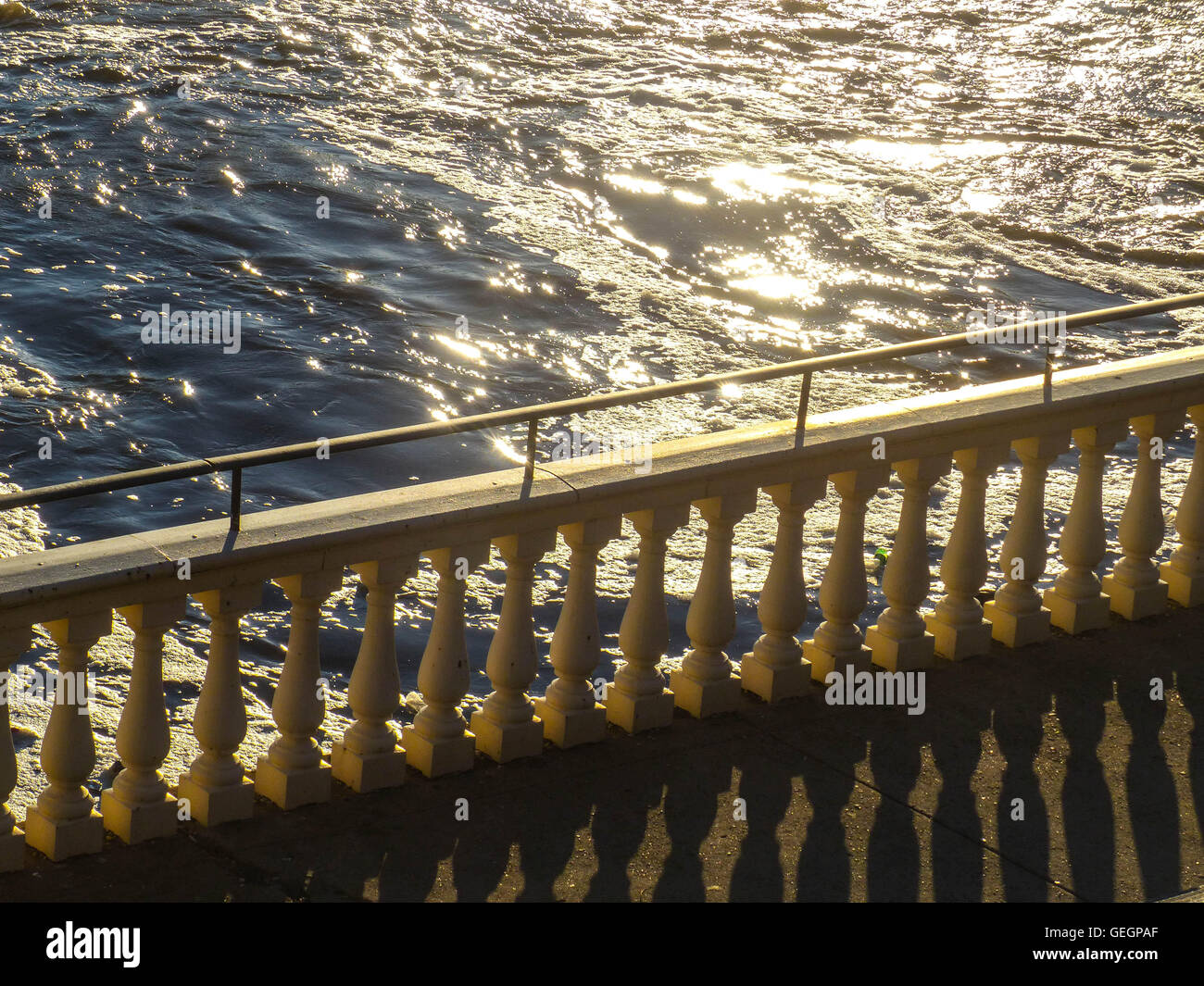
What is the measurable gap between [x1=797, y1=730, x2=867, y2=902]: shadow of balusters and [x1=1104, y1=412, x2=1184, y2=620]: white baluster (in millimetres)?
1409

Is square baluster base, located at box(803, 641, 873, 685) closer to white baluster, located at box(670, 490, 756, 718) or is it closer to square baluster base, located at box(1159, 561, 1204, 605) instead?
white baluster, located at box(670, 490, 756, 718)

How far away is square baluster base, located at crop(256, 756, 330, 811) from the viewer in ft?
15.6

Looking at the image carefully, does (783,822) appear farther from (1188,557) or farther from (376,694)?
(1188,557)

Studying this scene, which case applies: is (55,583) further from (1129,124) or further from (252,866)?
(1129,124)

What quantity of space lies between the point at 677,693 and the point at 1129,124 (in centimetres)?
1935

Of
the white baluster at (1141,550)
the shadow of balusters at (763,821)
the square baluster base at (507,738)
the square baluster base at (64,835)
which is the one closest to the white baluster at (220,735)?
the square baluster base at (64,835)

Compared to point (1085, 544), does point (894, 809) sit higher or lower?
lower

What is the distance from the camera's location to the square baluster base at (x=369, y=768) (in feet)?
16.0

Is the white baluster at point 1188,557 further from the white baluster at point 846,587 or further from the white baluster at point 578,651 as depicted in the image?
the white baluster at point 578,651

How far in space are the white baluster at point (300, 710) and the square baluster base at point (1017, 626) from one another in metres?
2.47

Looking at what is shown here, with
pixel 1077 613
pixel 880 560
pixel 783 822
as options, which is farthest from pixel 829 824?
pixel 880 560

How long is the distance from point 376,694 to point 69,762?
33.4 inches

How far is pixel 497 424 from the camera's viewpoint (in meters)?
4.78

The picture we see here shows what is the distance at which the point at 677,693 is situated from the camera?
549 cm
